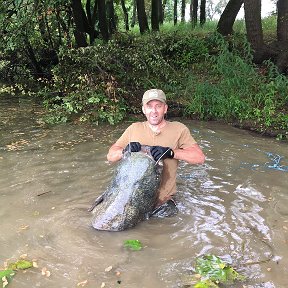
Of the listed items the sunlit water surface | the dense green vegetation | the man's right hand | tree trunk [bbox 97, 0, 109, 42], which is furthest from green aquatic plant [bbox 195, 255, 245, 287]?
A: tree trunk [bbox 97, 0, 109, 42]

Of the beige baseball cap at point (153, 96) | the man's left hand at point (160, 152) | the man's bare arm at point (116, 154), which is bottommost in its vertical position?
the man's bare arm at point (116, 154)

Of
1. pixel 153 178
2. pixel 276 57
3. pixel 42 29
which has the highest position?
pixel 42 29

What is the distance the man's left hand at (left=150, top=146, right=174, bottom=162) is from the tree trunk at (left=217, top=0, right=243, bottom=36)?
9.71 meters

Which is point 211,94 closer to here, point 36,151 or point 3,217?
point 36,151

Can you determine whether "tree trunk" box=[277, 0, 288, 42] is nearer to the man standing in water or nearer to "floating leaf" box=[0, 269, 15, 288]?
the man standing in water

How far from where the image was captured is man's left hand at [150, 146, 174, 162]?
402cm

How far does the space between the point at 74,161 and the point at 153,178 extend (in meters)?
2.74

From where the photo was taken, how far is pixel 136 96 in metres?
9.75

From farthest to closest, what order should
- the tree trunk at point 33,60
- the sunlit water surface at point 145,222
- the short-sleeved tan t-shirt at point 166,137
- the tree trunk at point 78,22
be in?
Result: the tree trunk at point 78,22
the tree trunk at point 33,60
the short-sleeved tan t-shirt at point 166,137
the sunlit water surface at point 145,222

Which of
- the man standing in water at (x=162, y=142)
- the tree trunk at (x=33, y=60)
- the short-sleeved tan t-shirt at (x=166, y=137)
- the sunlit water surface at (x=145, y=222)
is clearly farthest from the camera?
the tree trunk at (x=33, y=60)

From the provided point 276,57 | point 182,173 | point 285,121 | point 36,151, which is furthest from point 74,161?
point 276,57

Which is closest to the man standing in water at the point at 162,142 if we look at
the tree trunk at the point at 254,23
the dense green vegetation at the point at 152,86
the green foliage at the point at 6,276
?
the green foliage at the point at 6,276

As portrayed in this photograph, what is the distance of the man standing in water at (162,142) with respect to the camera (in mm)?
4172

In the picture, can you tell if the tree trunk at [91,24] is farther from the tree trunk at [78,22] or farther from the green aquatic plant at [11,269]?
the green aquatic plant at [11,269]
